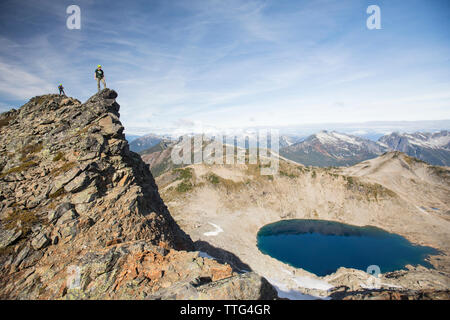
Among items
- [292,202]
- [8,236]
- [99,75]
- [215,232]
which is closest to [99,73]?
[99,75]

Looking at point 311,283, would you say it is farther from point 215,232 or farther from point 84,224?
point 84,224

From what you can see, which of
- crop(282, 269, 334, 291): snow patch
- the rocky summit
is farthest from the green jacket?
crop(282, 269, 334, 291): snow patch

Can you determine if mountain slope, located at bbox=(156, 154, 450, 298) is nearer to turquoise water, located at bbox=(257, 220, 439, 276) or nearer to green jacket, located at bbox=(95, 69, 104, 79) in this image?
turquoise water, located at bbox=(257, 220, 439, 276)

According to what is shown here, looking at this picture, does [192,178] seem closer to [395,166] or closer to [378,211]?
[378,211]

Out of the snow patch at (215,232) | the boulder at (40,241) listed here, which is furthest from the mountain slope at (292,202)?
the boulder at (40,241)
